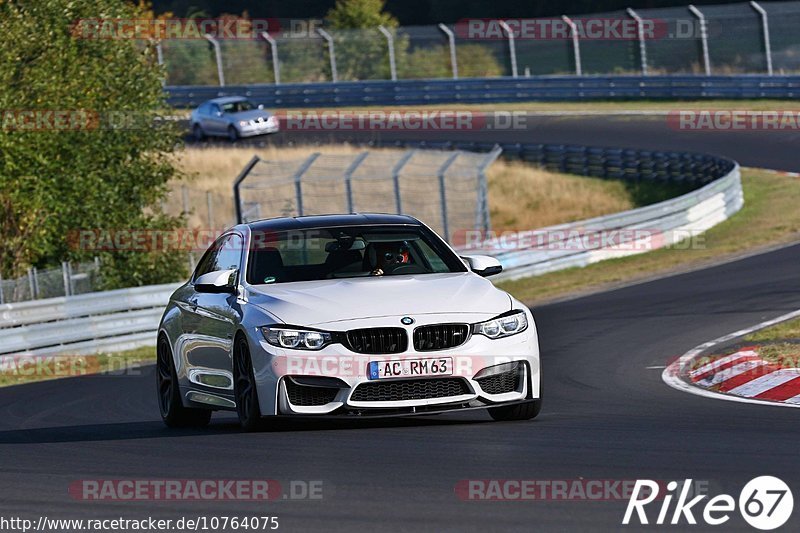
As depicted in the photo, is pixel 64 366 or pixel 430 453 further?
pixel 64 366

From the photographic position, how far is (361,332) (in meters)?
9.30

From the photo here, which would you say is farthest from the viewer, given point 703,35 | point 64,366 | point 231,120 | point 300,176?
point 231,120

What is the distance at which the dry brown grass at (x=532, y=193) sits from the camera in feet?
122

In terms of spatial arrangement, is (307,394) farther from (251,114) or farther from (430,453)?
(251,114)

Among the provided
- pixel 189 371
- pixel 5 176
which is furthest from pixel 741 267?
pixel 189 371

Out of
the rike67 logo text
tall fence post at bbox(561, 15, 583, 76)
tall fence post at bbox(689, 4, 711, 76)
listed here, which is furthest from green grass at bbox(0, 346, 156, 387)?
tall fence post at bbox(561, 15, 583, 76)

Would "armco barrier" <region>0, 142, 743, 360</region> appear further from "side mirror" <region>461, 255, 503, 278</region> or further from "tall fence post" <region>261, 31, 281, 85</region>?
"tall fence post" <region>261, 31, 281, 85</region>

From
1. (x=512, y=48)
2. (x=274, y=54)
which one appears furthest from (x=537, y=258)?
(x=274, y=54)

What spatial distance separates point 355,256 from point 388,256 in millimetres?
227

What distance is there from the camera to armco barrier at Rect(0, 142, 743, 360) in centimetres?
2083

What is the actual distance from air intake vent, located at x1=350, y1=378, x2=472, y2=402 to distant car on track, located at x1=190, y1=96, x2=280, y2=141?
41379 mm

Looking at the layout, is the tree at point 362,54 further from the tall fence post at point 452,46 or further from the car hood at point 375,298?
the car hood at point 375,298

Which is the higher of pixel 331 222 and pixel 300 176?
pixel 331 222

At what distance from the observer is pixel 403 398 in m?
9.32
